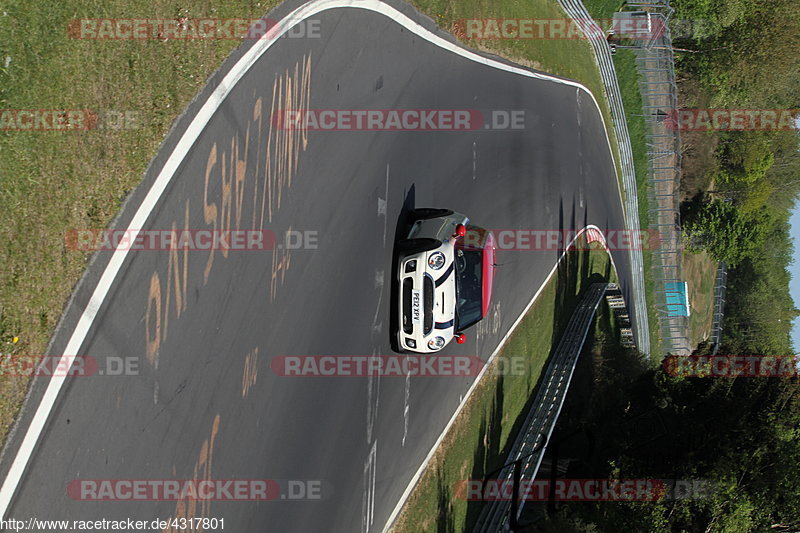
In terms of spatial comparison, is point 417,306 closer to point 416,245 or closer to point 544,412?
point 416,245

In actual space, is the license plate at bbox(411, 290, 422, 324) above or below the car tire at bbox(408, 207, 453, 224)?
below

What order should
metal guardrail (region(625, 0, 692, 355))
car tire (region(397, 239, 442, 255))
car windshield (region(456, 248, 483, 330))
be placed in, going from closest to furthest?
car tire (region(397, 239, 442, 255)), car windshield (region(456, 248, 483, 330)), metal guardrail (region(625, 0, 692, 355))

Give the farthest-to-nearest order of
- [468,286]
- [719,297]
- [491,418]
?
1. [719,297]
2. [491,418]
3. [468,286]

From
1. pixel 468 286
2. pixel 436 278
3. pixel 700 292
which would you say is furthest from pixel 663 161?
pixel 436 278

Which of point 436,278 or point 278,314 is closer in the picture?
point 278,314

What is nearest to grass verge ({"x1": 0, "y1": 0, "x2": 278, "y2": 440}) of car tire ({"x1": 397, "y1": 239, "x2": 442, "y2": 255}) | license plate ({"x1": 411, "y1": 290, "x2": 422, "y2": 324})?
car tire ({"x1": 397, "y1": 239, "x2": 442, "y2": 255})

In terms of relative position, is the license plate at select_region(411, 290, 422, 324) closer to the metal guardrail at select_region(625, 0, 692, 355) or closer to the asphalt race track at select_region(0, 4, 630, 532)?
the asphalt race track at select_region(0, 4, 630, 532)
